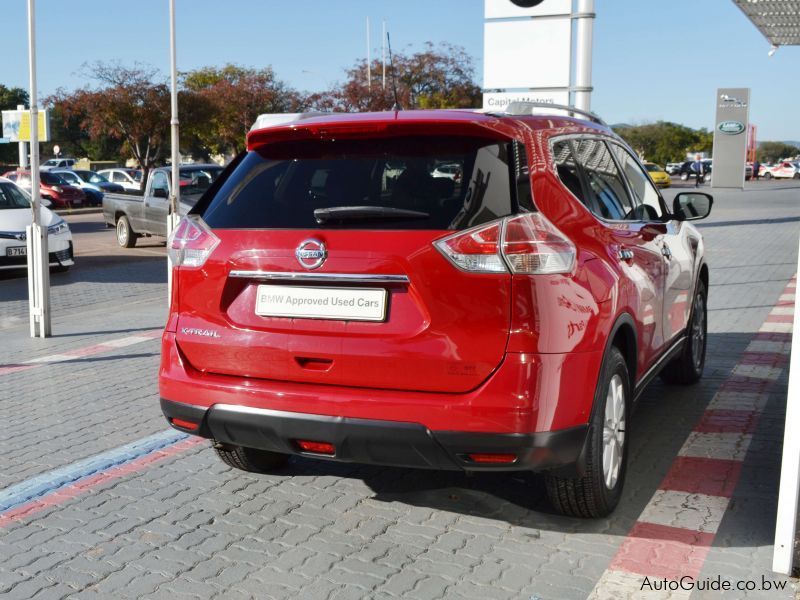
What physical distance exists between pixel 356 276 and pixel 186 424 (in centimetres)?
106

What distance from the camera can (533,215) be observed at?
362cm

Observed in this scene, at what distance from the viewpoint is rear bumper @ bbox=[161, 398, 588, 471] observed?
139 inches

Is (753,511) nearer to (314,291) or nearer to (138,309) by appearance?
(314,291)

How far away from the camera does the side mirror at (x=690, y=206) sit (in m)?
5.70

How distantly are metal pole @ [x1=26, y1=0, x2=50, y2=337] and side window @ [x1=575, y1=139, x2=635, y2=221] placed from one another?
5.77m

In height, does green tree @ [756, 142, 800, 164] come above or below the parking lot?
above

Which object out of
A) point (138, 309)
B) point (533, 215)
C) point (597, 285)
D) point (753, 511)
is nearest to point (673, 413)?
point (753, 511)

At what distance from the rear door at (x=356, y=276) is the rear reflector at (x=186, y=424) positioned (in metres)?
0.24

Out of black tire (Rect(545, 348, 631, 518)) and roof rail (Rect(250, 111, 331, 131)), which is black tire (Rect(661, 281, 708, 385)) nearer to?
black tire (Rect(545, 348, 631, 518))

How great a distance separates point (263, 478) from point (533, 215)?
209cm

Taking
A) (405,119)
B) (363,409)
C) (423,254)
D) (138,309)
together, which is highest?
(405,119)

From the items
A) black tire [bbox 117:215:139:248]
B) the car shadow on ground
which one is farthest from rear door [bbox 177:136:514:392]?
black tire [bbox 117:215:139:248]

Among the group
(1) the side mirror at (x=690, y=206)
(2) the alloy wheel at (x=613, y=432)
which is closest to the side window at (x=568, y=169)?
(2) the alloy wheel at (x=613, y=432)

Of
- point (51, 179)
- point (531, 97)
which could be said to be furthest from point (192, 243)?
point (51, 179)
